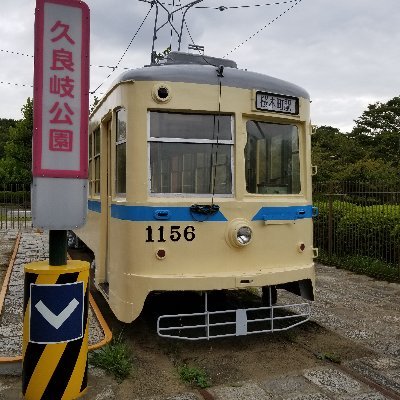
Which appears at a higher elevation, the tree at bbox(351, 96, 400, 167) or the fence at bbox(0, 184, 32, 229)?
the tree at bbox(351, 96, 400, 167)

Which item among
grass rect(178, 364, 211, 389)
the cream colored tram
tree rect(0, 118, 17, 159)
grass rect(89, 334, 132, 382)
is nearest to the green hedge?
the cream colored tram

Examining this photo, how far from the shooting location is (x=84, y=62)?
142 inches

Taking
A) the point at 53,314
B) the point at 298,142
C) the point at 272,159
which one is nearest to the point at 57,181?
the point at 53,314

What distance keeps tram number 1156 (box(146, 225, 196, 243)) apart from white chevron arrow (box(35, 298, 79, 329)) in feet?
4.57

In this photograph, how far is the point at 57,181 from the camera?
3.50m

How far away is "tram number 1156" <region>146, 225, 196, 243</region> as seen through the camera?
4.83m

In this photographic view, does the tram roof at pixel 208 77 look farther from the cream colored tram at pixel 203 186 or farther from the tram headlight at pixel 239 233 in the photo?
the tram headlight at pixel 239 233

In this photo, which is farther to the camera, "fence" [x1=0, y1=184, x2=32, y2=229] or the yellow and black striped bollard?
"fence" [x1=0, y1=184, x2=32, y2=229]

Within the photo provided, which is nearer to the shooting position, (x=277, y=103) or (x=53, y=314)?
(x=53, y=314)

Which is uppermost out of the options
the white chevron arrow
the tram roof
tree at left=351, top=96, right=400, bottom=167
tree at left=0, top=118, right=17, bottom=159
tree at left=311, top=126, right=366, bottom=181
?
tree at left=0, top=118, right=17, bottom=159

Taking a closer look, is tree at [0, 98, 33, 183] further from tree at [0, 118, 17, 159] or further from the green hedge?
the green hedge

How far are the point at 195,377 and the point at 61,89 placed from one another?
2.72 meters

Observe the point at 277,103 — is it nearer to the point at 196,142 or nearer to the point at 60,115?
the point at 196,142

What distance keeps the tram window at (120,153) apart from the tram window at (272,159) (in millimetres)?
1360
